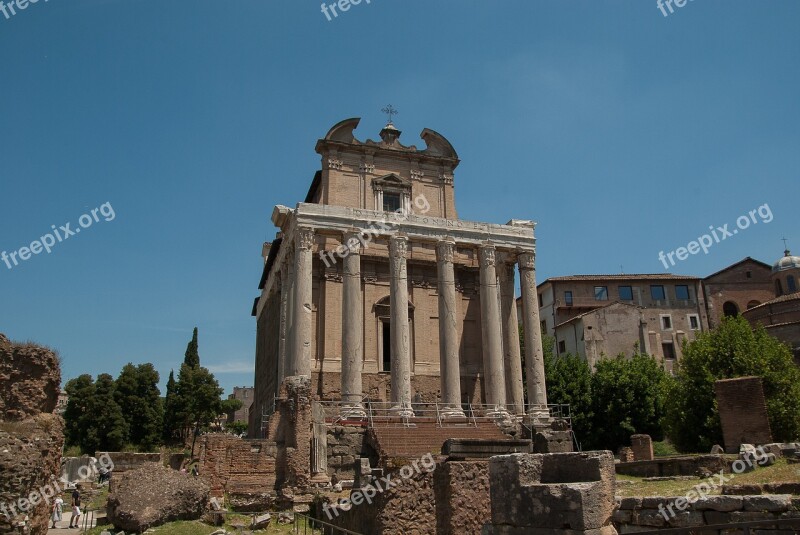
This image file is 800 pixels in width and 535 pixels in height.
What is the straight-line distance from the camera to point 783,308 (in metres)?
49.6

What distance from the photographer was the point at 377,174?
33.1 metres

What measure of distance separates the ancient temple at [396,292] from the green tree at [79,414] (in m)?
16.8

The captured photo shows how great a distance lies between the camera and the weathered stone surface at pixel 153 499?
13555mm

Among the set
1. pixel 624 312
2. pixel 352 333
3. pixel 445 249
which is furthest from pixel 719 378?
pixel 624 312

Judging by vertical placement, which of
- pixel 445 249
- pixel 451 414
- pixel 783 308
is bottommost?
pixel 451 414

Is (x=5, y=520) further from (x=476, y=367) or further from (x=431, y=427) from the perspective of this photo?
(x=476, y=367)

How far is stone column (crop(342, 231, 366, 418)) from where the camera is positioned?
84.2 ft

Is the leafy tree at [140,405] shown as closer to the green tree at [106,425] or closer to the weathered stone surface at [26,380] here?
the green tree at [106,425]

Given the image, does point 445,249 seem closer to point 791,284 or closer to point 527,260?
point 527,260

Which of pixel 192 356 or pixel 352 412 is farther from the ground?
pixel 192 356

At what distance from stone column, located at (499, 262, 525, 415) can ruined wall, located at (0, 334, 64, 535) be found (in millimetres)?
20967

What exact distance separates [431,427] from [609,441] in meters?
14.8

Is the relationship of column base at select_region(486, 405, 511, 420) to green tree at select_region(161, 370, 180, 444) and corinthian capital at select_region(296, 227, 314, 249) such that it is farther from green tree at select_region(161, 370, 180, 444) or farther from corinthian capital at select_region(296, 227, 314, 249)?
green tree at select_region(161, 370, 180, 444)

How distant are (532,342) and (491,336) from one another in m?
2.13
